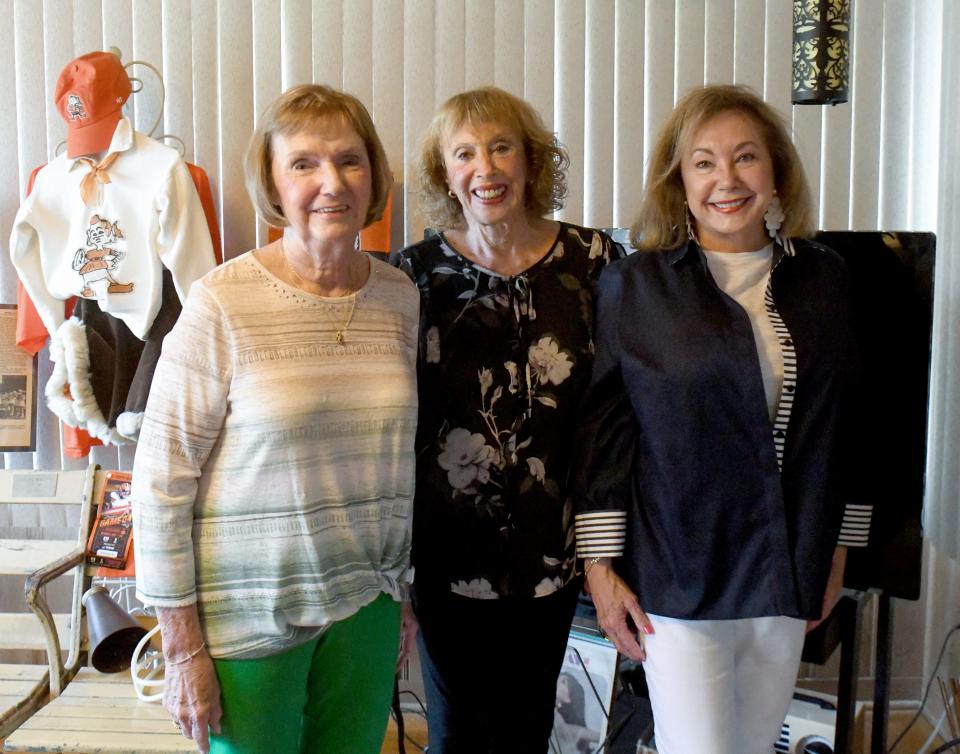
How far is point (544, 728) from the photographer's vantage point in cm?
153

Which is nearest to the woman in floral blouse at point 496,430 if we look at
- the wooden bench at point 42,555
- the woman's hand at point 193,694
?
the woman's hand at point 193,694

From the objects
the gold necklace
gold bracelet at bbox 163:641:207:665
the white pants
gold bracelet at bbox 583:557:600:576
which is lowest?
the white pants

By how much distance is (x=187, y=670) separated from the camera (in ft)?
3.73

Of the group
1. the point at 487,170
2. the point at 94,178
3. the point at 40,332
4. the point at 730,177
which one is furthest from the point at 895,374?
the point at 40,332

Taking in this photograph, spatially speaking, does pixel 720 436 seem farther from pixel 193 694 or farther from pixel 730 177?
pixel 193 694

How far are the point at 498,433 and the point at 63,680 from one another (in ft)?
4.65

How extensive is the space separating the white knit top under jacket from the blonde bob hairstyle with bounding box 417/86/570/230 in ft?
1.32

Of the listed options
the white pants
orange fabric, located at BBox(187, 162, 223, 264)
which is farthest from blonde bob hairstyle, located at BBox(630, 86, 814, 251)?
orange fabric, located at BBox(187, 162, 223, 264)

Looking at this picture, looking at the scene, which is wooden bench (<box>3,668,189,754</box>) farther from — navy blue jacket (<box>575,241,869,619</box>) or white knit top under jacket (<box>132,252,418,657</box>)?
navy blue jacket (<box>575,241,869,619</box>)

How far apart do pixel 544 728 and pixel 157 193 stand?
159cm

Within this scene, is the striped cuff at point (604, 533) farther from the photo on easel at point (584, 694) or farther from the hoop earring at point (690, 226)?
the photo on easel at point (584, 694)

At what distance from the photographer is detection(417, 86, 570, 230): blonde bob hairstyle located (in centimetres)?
147

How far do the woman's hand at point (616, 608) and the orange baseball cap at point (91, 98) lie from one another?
67.3 inches

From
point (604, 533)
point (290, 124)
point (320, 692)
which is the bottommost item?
point (320, 692)
